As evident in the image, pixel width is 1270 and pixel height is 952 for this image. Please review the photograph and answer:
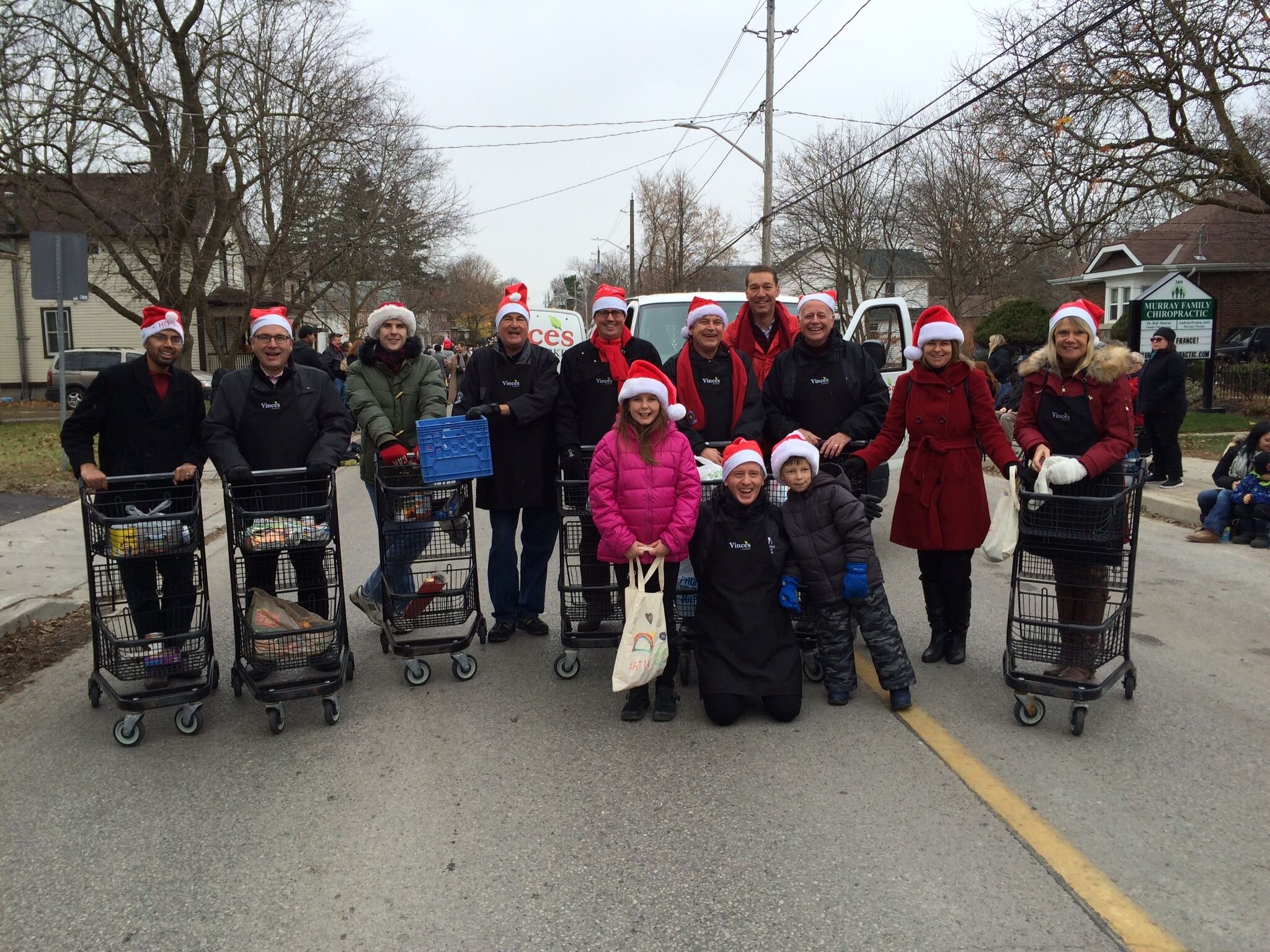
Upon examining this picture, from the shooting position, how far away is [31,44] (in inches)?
856

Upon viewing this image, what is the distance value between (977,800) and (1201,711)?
72.3 inches

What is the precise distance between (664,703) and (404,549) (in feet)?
5.77

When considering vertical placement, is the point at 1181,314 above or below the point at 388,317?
above

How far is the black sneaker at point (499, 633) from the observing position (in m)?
6.62

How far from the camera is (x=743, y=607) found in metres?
5.12

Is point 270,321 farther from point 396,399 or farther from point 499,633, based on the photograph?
point 499,633

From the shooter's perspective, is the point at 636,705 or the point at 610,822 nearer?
the point at 610,822

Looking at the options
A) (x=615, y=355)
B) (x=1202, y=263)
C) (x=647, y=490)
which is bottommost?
(x=647, y=490)

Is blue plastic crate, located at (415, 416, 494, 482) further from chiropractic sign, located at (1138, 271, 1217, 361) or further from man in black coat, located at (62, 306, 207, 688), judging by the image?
chiropractic sign, located at (1138, 271, 1217, 361)

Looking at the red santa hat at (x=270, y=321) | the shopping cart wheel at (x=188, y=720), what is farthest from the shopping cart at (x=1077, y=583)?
the shopping cart wheel at (x=188, y=720)

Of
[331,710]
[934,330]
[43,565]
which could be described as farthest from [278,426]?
[43,565]

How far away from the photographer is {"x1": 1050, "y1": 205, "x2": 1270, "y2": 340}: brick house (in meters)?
38.2

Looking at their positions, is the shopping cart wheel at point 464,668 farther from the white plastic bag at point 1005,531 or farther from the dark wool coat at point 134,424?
the white plastic bag at point 1005,531

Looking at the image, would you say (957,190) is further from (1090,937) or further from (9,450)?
(1090,937)
